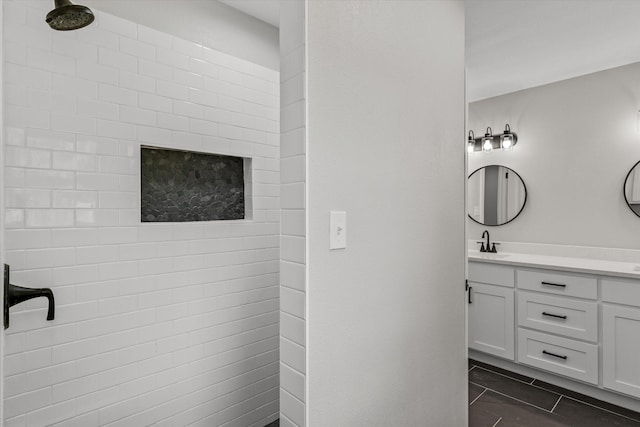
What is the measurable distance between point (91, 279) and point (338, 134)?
134cm

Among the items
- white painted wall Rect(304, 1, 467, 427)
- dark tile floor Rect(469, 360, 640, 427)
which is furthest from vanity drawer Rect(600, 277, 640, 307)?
white painted wall Rect(304, 1, 467, 427)

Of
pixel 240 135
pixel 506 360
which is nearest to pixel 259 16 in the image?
pixel 240 135

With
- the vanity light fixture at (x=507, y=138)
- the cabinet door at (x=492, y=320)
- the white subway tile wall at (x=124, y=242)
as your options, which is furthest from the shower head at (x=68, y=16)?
the vanity light fixture at (x=507, y=138)

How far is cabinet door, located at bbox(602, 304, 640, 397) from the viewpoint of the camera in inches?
91.0

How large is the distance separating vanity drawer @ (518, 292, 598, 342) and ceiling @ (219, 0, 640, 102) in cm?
187

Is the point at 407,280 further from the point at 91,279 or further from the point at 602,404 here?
the point at 602,404

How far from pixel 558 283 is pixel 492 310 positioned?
1.86 ft

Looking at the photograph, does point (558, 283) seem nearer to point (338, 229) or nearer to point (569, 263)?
point (569, 263)

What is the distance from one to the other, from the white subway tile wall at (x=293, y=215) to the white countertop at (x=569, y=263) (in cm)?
241

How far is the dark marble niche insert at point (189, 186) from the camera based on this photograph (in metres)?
1.88

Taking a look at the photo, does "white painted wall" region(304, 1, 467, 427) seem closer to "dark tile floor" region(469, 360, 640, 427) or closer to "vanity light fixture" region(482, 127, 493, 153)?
"dark tile floor" region(469, 360, 640, 427)

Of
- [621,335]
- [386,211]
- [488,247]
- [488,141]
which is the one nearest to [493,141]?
[488,141]

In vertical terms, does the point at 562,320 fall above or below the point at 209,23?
below

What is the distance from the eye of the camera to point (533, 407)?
7.93 ft
